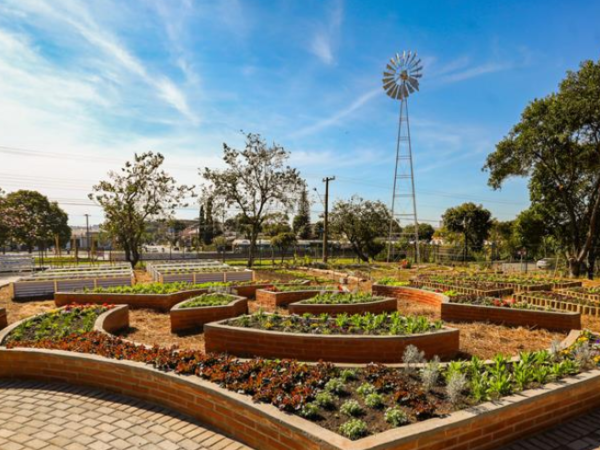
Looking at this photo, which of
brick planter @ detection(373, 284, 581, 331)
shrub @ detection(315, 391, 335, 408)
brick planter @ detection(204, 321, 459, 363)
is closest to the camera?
shrub @ detection(315, 391, 335, 408)

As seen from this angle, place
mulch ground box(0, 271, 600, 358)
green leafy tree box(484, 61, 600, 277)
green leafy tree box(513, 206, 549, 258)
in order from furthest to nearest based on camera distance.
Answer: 1. green leafy tree box(513, 206, 549, 258)
2. green leafy tree box(484, 61, 600, 277)
3. mulch ground box(0, 271, 600, 358)

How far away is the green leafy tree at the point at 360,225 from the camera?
34.1 metres

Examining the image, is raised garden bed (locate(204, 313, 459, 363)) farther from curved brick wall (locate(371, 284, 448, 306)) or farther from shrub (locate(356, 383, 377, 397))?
curved brick wall (locate(371, 284, 448, 306))

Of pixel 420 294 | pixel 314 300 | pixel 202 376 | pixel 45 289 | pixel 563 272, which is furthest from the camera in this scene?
pixel 563 272

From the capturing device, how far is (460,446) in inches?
139

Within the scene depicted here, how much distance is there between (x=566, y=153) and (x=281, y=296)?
64.1 ft

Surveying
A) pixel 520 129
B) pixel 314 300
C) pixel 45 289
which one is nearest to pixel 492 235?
pixel 520 129

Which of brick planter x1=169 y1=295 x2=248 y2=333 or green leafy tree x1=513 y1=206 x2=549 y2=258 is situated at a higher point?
green leafy tree x1=513 y1=206 x2=549 y2=258

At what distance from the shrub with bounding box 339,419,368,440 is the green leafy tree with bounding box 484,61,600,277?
21.8 m

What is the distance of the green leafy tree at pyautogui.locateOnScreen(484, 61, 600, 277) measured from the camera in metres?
19.2

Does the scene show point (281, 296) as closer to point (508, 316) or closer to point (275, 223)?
point (508, 316)

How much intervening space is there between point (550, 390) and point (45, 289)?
1575 cm

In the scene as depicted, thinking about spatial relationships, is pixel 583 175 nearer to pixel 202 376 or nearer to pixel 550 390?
pixel 550 390

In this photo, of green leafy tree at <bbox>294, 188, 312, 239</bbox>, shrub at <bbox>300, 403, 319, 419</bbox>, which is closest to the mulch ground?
shrub at <bbox>300, 403, 319, 419</bbox>
